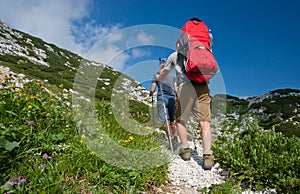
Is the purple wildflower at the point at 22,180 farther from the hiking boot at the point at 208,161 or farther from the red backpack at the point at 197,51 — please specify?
the hiking boot at the point at 208,161

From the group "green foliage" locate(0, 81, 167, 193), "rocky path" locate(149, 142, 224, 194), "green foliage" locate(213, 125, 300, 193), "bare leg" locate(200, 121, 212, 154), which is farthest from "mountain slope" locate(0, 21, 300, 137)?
"rocky path" locate(149, 142, 224, 194)

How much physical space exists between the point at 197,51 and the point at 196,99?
1030mm

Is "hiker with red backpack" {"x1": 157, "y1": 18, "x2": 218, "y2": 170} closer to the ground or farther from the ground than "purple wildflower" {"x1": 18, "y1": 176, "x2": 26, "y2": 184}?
farther from the ground

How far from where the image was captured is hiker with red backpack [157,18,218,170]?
4.97 m

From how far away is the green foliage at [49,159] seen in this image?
3.37m

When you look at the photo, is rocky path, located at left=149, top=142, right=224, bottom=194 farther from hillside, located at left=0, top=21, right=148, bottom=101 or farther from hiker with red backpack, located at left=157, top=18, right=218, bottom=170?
hillside, located at left=0, top=21, right=148, bottom=101

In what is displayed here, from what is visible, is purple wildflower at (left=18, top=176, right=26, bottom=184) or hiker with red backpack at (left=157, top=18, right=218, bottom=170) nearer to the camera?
purple wildflower at (left=18, top=176, right=26, bottom=184)

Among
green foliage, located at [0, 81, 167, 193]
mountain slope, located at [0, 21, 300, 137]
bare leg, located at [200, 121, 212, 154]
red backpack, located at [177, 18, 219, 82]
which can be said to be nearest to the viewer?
green foliage, located at [0, 81, 167, 193]

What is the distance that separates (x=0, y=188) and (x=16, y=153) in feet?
2.19

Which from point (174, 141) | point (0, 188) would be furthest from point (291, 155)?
point (0, 188)

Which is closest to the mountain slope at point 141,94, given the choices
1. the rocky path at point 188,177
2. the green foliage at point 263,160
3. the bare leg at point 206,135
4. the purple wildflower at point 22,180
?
the bare leg at point 206,135

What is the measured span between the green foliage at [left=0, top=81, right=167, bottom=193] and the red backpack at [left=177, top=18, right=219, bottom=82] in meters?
1.71

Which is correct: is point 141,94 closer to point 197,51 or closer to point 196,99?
point 196,99

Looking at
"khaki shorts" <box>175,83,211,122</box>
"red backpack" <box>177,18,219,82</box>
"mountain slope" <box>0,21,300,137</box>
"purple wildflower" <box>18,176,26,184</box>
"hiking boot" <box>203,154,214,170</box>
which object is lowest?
"purple wildflower" <box>18,176,26,184</box>
